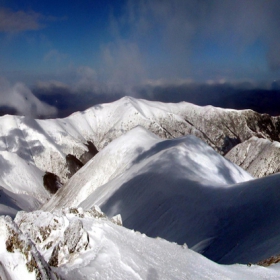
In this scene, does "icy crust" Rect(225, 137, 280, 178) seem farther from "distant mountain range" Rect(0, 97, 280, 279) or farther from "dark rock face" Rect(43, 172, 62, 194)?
"dark rock face" Rect(43, 172, 62, 194)

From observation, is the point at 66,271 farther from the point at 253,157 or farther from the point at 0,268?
the point at 253,157

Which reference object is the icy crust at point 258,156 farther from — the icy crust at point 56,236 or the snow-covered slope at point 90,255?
the icy crust at point 56,236

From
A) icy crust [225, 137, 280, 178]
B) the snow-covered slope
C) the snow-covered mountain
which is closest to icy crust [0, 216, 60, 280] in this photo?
the snow-covered slope

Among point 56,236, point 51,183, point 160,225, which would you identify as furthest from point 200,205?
point 51,183

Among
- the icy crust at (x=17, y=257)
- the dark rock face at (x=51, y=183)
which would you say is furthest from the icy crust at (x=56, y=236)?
the dark rock face at (x=51, y=183)

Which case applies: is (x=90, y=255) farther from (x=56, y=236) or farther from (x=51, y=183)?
(x=51, y=183)
